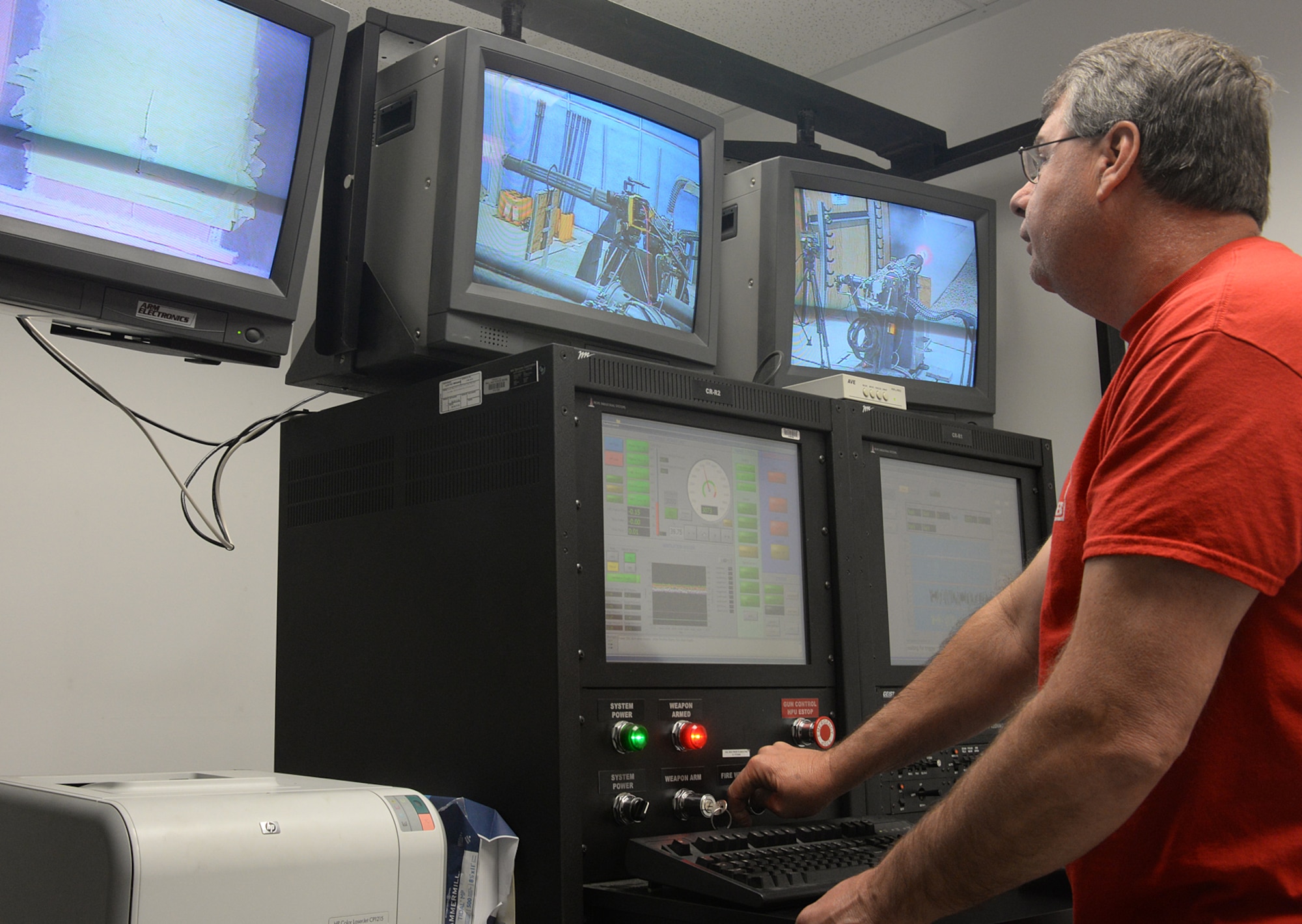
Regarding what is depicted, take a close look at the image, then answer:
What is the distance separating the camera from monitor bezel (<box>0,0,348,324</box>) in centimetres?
147

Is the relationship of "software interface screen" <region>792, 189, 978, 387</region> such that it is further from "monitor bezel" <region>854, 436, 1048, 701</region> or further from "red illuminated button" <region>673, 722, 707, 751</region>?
"red illuminated button" <region>673, 722, 707, 751</region>

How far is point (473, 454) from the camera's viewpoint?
1.55 metres

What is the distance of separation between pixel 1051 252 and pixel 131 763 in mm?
2524

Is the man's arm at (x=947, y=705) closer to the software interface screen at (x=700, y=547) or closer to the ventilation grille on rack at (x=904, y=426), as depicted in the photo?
the software interface screen at (x=700, y=547)

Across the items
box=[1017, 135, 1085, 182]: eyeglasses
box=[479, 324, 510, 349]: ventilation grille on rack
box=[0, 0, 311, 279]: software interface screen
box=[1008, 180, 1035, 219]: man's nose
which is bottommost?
box=[479, 324, 510, 349]: ventilation grille on rack

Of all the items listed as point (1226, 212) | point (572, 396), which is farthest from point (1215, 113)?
point (572, 396)

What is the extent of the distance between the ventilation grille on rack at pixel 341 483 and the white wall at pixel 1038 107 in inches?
67.3

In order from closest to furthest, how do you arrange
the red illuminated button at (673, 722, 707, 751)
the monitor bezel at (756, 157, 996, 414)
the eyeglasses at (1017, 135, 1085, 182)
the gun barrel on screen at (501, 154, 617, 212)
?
the eyeglasses at (1017, 135, 1085, 182) < the red illuminated button at (673, 722, 707, 751) < the gun barrel on screen at (501, 154, 617, 212) < the monitor bezel at (756, 157, 996, 414)

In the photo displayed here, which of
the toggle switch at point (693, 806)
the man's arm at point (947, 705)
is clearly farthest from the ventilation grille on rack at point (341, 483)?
the man's arm at point (947, 705)

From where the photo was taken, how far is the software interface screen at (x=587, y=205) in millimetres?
1768

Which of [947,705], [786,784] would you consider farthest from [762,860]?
[947,705]

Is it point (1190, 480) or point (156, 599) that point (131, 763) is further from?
point (1190, 480)

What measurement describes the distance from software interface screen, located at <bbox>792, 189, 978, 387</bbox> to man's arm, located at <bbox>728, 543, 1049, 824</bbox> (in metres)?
0.95

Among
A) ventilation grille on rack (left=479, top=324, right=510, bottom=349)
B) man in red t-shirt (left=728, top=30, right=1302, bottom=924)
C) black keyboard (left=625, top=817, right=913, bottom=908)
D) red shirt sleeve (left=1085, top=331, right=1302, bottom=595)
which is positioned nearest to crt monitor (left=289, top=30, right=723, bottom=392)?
ventilation grille on rack (left=479, top=324, right=510, bottom=349)
